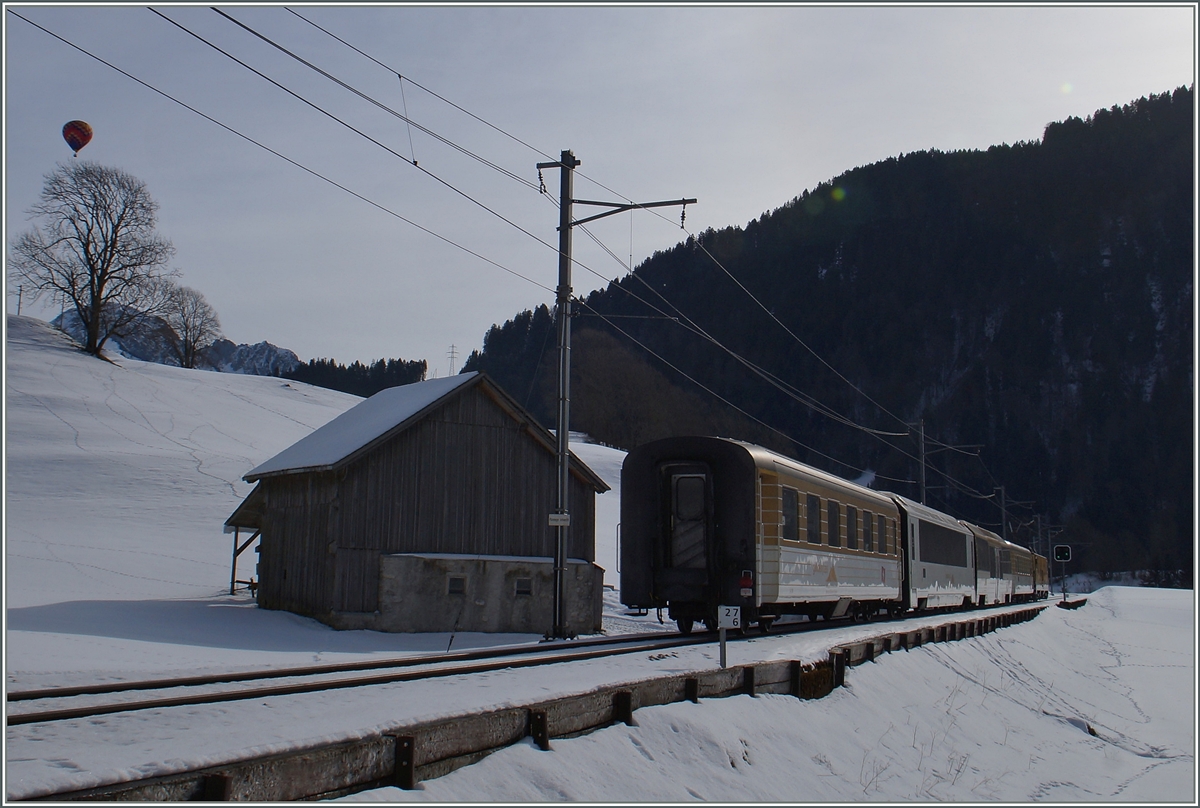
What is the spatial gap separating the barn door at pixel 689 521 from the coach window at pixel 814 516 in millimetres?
2335

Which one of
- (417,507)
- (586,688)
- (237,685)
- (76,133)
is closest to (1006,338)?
(76,133)

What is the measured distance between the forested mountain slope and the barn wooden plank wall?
107 metres

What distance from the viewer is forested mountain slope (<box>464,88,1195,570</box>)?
495ft

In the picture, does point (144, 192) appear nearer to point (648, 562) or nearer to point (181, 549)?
point (181, 549)

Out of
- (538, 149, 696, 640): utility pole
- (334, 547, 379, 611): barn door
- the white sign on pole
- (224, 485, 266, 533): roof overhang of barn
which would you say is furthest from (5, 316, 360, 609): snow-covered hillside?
the white sign on pole

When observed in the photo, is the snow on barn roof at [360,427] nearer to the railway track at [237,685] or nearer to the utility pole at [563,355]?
the utility pole at [563,355]

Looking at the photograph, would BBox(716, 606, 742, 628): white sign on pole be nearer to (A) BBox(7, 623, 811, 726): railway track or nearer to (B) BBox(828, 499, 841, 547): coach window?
(A) BBox(7, 623, 811, 726): railway track

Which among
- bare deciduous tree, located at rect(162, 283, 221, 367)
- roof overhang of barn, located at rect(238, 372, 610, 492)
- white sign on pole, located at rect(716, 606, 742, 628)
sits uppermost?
bare deciduous tree, located at rect(162, 283, 221, 367)

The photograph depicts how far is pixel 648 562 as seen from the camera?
1783cm

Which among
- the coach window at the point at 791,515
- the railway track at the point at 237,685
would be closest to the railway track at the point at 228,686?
the railway track at the point at 237,685

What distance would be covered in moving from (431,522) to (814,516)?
27.6 ft

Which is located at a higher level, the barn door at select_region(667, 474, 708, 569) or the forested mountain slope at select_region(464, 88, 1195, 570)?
the forested mountain slope at select_region(464, 88, 1195, 570)

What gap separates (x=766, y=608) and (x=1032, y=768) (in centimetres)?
544

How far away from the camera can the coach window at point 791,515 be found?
689 inches
